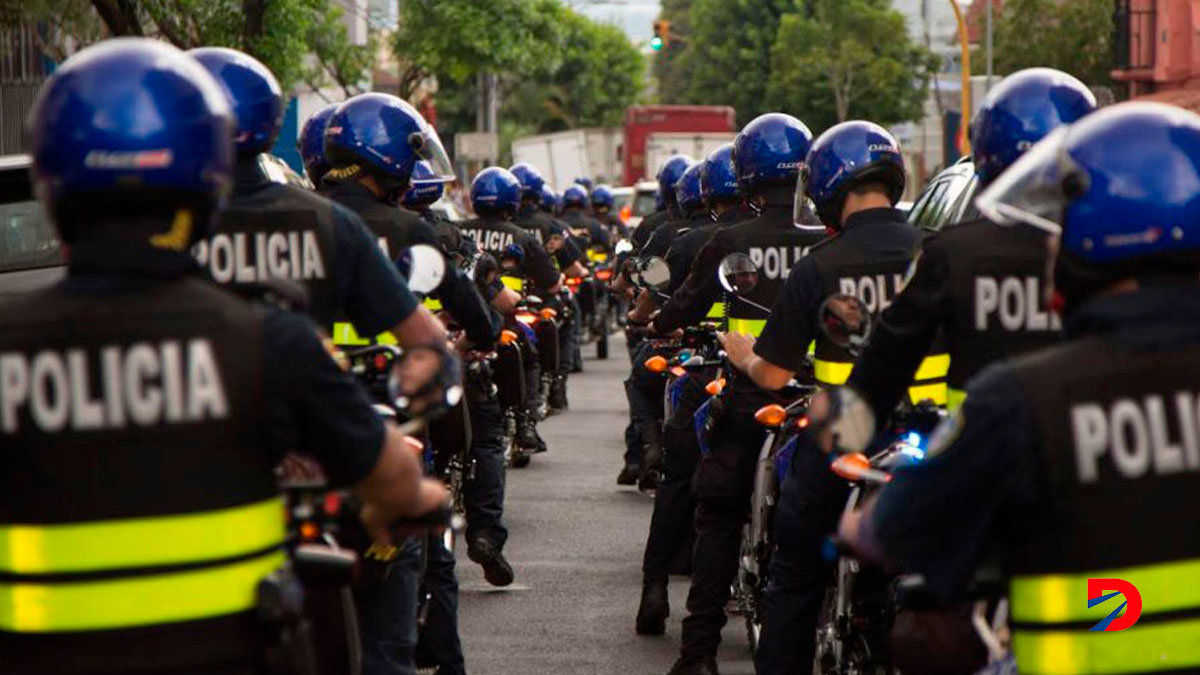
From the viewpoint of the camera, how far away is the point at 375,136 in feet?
23.9

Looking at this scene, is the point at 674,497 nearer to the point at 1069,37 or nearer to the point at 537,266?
the point at 537,266

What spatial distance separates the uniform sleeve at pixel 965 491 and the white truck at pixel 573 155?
177 ft

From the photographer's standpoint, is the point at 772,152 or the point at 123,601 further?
the point at 772,152

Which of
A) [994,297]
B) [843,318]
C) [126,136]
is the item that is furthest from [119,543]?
[994,297]

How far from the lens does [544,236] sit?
17812mm

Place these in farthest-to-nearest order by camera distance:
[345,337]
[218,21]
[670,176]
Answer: [218,21]
[670,176]
[345,337]

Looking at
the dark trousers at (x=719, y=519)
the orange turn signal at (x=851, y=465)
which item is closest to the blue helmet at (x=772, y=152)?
the dark trousers at (x=719, y=519)

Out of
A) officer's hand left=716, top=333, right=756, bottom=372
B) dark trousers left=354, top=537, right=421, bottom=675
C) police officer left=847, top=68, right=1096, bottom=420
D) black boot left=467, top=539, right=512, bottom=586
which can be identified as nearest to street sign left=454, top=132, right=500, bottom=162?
black boot left=467, top=539, right=512, bottom=586

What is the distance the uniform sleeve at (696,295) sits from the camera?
348 inches

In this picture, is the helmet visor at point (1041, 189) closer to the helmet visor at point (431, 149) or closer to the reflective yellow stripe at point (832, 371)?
the reflective yellow stripe at point (832, 371)

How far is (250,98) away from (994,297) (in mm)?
2150

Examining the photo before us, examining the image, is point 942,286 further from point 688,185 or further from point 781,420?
point 688,185

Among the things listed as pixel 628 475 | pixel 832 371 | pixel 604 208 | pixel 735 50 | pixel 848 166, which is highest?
pixel 735 50

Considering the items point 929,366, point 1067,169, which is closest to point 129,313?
point 1067,169
